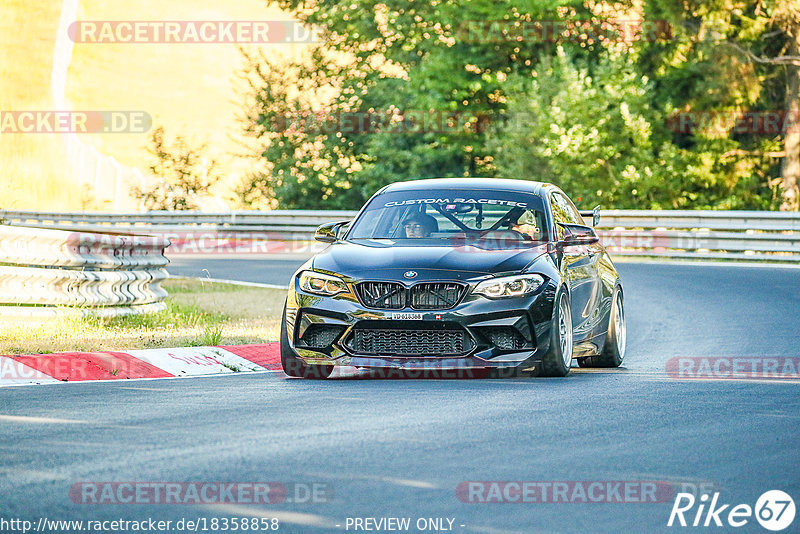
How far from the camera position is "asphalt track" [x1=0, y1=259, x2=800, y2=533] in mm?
6090

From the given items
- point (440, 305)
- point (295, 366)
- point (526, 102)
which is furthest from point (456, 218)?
point (526, 102)

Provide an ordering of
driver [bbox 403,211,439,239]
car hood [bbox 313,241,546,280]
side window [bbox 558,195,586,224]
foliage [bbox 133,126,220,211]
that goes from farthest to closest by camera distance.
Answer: foliage [bbox 133,126,220,211]
side window [bbox 558,195,586,224]
driver [bbox 403,211,439,239]
car hood [bbox 313,241,546,280]

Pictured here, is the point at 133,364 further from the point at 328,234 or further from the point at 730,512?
the point at 730,512

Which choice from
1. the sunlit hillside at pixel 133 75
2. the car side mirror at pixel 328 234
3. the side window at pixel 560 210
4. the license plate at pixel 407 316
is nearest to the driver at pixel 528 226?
the side window at pixel 560 210

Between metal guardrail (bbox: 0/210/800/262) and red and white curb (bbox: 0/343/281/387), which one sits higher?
red and white curb (bbox: 0/343/281/387)

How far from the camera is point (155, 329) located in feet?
46.1

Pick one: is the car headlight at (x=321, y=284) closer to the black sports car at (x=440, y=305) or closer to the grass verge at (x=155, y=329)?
the black sports car at (x=440, y=305)

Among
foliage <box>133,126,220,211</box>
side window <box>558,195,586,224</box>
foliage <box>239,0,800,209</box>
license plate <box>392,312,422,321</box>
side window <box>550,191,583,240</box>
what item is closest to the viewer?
license plate <box>392,312,422,321</box>

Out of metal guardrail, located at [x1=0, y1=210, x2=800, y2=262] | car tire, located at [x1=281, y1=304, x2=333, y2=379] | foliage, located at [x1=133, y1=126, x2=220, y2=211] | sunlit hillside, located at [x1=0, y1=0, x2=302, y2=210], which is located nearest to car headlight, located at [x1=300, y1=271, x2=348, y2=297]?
car tire, located at [x1=281, y1=304, x2=333, y2=379]

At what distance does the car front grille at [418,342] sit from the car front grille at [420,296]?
176 mm

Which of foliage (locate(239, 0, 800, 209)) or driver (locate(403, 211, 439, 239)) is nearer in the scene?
driver (locate(403, 211, 439, 239))

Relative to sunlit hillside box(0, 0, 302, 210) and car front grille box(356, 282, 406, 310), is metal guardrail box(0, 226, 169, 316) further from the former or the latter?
sunlit hillside box(0, 0, 302, 210)

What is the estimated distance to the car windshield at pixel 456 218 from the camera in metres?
11.6

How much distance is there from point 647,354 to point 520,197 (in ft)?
7.92
